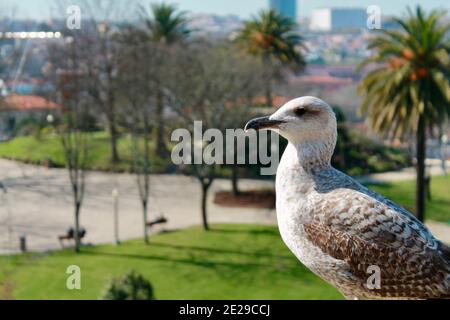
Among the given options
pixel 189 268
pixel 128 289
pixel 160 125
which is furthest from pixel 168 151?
pixel 128 289

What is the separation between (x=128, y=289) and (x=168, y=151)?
21704mm

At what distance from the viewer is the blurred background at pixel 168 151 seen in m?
19.8

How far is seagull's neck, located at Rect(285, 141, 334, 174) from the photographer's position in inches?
183

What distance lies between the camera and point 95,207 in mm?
27766

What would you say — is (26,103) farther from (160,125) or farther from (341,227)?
(341,227)

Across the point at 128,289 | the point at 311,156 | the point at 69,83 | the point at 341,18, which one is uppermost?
the point at 341,18

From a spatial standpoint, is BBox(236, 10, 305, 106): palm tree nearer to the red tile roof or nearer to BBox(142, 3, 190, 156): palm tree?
BBox(142, 3, 190, 156): palm tree

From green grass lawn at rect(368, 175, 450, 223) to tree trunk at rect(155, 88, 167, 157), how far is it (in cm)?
943

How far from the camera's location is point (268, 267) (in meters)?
20.3

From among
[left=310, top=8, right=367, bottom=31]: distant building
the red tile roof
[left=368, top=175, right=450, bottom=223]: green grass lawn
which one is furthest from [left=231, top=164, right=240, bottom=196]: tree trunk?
[left=310, top=8, right=367, bottom=31]: distant building

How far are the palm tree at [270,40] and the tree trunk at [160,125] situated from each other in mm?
→ 4984

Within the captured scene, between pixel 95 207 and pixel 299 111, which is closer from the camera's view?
pixel 299 111

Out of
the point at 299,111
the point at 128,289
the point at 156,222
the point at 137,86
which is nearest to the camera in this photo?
the point at 299,111

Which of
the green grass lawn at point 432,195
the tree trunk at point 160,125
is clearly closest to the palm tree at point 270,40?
the tree trunk at point 160,125
